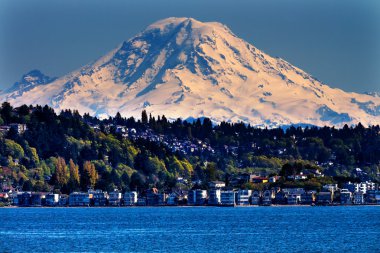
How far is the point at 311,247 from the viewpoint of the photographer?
11631 centimetres

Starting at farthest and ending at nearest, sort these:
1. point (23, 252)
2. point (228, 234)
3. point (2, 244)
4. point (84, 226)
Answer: point (84, 226)
point (228, 234)
point (2, 244)
point (23, 252)

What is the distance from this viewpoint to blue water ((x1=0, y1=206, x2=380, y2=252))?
4621 inches

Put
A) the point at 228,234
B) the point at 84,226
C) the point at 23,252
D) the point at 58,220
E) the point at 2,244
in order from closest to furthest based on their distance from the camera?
the point at 23,252 < the point at 2,244 < the point at 228,234 < the point at 84,226 < the point at 58,220

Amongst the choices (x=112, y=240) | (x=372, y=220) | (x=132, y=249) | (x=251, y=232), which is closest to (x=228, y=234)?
(x=251, y=232)

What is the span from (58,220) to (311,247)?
63.5 metres

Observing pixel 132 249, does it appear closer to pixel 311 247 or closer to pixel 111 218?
pixel 311 247

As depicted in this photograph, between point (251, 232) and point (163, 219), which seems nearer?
point (251, 232)

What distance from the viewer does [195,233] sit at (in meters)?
138

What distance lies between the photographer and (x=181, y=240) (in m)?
127

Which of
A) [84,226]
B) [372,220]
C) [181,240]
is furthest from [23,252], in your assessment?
[372,220]

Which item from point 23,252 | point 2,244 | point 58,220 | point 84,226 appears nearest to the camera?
point 23,252

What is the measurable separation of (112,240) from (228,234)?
46.1ft

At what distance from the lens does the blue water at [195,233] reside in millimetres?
117375

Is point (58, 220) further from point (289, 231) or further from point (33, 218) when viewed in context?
point (289, 231)
